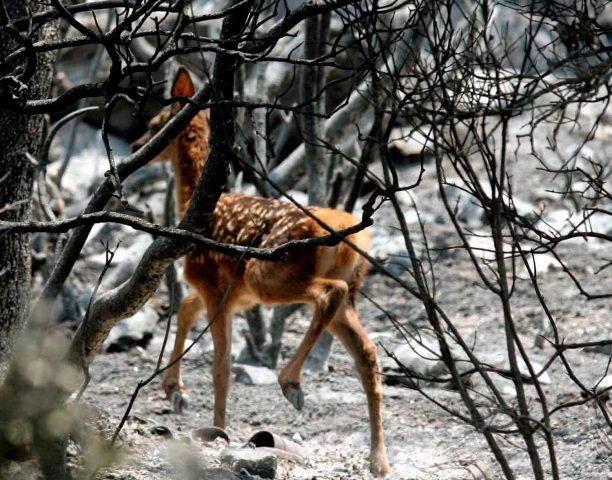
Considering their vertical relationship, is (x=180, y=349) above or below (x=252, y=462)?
above

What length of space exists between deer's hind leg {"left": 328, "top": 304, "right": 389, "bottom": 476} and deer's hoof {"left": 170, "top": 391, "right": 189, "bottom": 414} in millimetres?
1422

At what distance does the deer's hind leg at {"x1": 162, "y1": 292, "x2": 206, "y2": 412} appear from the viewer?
339 inches

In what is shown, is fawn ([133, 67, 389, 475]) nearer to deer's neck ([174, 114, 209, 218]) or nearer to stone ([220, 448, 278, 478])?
deer's neck ([174, 114, 209, 218])

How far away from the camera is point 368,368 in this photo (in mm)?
7879

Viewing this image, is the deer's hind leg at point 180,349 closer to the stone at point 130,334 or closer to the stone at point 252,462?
the stone at point 252,462

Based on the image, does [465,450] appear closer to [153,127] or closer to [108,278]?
[153,127]

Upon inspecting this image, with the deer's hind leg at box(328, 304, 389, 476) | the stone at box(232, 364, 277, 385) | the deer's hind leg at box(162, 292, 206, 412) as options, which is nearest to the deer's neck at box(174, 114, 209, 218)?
the deer's hind leg at box(162, 292, 206, 412)

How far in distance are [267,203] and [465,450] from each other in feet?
8.04

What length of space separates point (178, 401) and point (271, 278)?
1451 millimetres

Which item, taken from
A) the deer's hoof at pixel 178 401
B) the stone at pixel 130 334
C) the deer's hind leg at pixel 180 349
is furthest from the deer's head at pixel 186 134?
the stone at pixel 130 334

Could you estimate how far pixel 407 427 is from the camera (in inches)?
336

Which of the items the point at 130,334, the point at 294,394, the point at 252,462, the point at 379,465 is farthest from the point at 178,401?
the point at 130,334

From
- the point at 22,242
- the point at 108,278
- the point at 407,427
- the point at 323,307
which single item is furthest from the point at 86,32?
the point at 108,278

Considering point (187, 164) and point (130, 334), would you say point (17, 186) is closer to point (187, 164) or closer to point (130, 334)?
point (187, 164)
